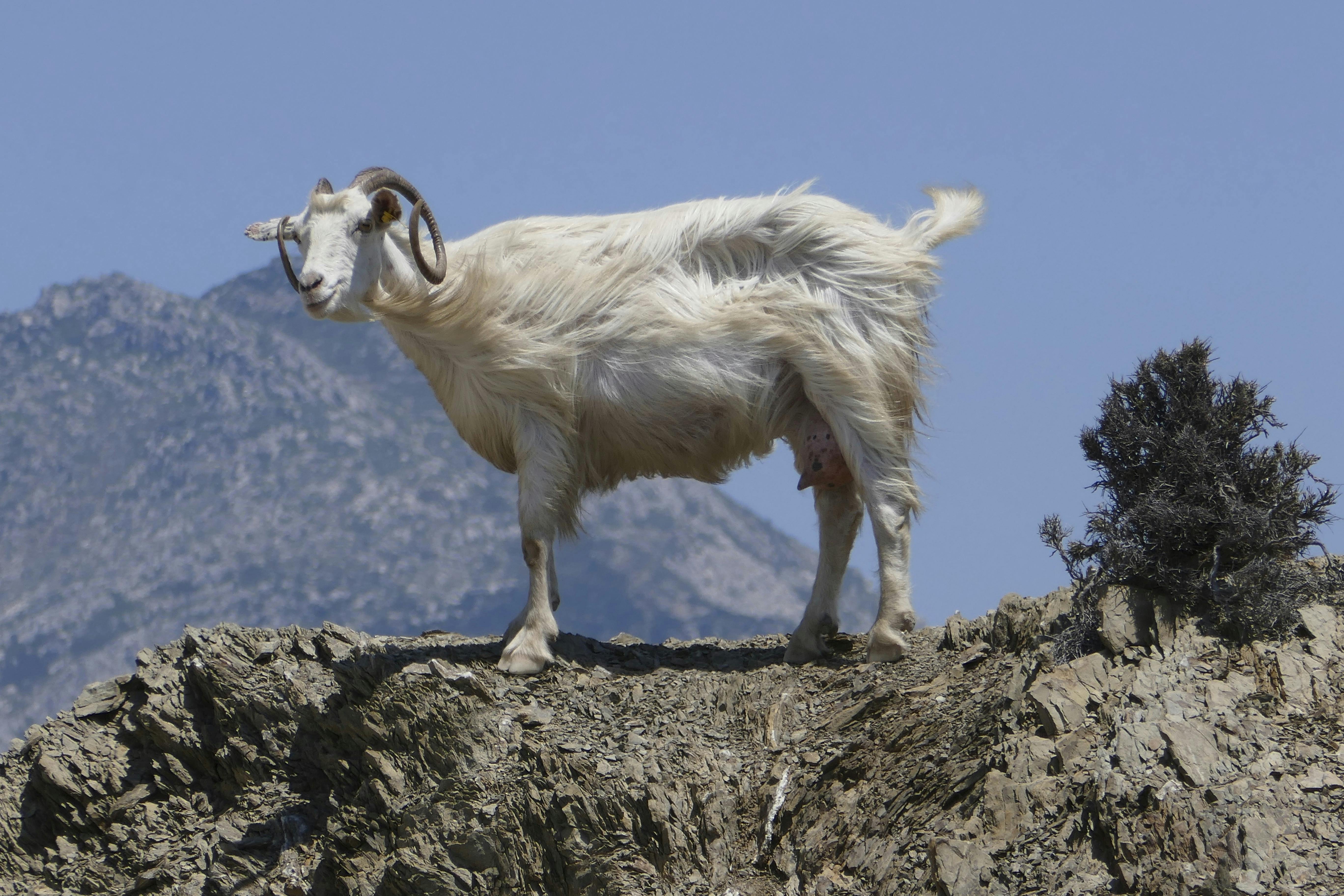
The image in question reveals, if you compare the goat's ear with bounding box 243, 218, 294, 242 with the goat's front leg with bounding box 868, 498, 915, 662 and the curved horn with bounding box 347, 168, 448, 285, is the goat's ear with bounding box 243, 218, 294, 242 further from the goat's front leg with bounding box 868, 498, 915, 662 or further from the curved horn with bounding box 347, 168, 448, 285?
the goat's front leg with bounding box 868, 498, 915, 662

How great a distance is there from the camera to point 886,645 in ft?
35.6

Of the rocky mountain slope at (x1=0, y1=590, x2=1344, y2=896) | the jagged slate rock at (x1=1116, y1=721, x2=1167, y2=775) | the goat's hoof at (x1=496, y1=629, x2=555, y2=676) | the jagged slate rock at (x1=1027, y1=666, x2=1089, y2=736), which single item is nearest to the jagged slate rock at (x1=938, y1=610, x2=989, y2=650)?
the rocky mountain slope at (x1=0, y1=590, x2=1344, y2=896)

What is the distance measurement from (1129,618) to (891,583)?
1868 millimetres

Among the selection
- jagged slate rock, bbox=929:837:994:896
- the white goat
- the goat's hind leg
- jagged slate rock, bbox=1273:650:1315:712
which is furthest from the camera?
the goat's hind leg

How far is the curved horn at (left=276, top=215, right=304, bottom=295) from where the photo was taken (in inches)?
436

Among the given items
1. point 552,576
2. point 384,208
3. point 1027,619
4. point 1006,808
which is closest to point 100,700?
point 552,576

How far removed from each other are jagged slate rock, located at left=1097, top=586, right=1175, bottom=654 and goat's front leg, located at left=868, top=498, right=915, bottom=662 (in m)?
1.60

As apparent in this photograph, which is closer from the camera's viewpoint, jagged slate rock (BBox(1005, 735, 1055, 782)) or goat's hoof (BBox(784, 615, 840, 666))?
jagged slate rock (BBox(1005, 735, 1055, 782))

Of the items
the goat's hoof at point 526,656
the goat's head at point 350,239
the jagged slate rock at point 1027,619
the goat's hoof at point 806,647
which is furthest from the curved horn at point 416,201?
the jagged slate rock at point 1027,619

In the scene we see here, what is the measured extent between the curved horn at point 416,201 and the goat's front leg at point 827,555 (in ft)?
11.5

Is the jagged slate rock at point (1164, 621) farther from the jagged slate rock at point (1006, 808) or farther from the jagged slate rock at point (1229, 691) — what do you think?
the jagged slate rock at point (1006, 808)

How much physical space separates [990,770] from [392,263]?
603 cm

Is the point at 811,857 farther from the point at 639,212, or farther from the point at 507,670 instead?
the point at 639,212

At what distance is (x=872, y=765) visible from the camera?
31.7 feet
